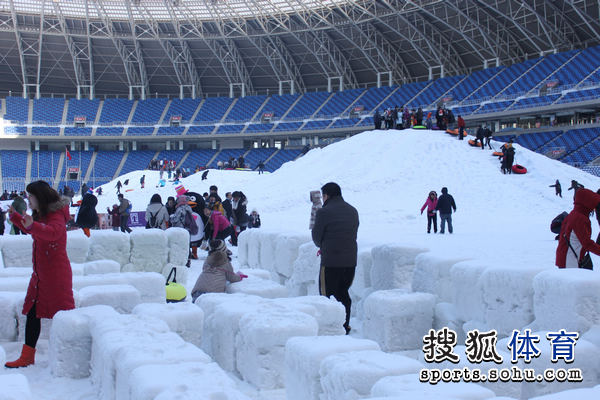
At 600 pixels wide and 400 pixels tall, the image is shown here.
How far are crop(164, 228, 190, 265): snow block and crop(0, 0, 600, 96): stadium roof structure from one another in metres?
33.7

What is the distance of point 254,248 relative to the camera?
11.8m

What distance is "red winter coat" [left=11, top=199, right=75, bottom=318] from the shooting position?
546cm

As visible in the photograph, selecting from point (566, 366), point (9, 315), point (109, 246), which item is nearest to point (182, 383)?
point (566, 366)

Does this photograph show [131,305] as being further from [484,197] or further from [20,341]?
[484,197]

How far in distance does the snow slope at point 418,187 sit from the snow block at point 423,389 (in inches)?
448

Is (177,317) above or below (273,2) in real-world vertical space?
below

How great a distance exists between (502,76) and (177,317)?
42.8 meters

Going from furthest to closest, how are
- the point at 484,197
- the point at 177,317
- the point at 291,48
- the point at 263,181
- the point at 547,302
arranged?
the point at 291,48 < the point at 263,181 < the point at 484,197 < the point at 177,317 < the point at 547,302

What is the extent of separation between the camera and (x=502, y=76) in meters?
44.1

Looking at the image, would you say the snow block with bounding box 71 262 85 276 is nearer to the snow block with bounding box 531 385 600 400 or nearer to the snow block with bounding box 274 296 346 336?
the snow block with bounding box 274 296 346 336

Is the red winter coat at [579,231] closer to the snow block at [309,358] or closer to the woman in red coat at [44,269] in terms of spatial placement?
the snow block at [309,358]

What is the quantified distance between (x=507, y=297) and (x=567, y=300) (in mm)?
784

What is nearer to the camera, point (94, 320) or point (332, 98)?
point (94, 320)

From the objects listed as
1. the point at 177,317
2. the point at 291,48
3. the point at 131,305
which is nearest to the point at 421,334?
the point at 177,317
